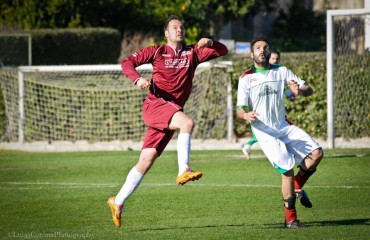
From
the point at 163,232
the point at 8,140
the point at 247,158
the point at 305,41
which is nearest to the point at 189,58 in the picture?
the point at 163,232

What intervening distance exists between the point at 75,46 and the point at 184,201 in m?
23.4

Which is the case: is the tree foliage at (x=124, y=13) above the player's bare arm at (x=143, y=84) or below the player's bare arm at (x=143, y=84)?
above

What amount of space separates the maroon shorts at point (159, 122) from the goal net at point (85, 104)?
13.0 m

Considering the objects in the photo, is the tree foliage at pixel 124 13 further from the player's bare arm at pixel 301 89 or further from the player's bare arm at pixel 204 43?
the player's bare arm at pixel 301 89

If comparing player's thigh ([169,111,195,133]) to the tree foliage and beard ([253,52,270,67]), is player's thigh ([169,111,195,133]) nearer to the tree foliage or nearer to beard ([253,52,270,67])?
beard ([253,52,270,67])

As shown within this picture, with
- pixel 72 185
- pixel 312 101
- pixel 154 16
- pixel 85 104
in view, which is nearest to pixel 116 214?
pixel 72 185

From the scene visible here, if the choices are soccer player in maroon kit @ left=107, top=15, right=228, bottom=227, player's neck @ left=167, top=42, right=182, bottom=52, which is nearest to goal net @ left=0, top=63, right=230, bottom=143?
soccer player in maroon kit @ left=107, top=15, right=228, bottom=227

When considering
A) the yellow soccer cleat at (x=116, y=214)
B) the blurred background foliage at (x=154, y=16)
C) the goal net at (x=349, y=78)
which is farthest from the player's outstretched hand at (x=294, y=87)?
the blurred background foliage at (x=154, y=16)

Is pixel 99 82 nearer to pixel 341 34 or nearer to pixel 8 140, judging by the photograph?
pixel 8 140

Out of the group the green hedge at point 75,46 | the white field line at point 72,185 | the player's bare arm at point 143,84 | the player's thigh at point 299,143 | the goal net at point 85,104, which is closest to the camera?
the player's bare arm at point 143,84

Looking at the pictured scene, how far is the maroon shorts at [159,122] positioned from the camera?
10.0 meters

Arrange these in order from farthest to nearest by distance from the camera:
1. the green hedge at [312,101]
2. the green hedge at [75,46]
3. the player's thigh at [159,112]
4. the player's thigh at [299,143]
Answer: the green hedge at [75,46]
the green hedge at [312,101]
the player's thigh at [299,143]
the player's thigh at [159,112]

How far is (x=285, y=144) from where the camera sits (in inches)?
399

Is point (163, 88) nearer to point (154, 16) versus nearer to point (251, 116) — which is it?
point (251, 116)
